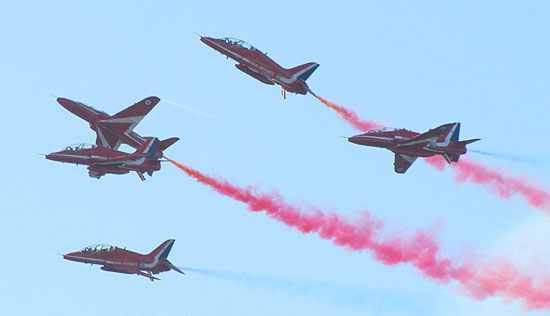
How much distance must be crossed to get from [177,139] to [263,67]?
9.21 meters

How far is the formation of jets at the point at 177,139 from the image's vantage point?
91125 millimetres

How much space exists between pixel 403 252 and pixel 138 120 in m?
25.3

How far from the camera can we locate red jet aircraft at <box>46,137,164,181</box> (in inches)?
3642

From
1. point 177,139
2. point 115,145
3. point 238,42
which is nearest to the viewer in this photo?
point 177,139

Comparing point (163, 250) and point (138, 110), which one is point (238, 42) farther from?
point (163, 250)

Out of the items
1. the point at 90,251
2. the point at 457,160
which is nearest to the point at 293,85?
the point at 457,160

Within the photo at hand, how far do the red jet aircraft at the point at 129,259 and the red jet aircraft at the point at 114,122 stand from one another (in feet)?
32.8

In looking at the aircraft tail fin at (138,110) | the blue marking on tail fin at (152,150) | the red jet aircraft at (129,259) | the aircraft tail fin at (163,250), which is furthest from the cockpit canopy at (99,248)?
the aircraft tail fin at (138,110)

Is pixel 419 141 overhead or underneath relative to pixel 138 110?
underneath

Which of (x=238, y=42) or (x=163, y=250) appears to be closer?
(x=163, y=250)

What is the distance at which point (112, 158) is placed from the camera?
93062mm

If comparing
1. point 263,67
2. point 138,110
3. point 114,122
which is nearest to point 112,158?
point 114,122

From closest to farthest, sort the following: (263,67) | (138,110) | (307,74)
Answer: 1. (263,67)
2. (307,74)
3. (138,110)

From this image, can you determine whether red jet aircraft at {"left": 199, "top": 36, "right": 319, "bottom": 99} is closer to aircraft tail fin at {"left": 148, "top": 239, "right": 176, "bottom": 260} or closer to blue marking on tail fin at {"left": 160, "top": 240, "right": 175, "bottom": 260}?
blue marking on tail fin at {"left": 160, "top": 240, "right": 175, "bottom": 260}
